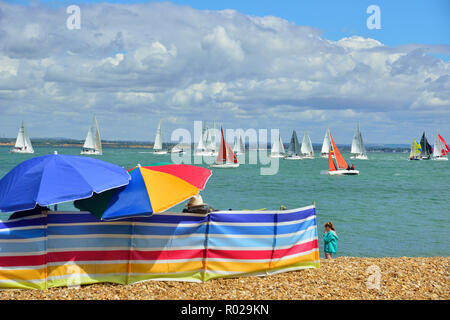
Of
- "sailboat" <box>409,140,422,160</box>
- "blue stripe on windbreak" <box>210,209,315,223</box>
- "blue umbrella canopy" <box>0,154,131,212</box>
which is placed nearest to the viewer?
"blue umbrella canopy" <box>0,154,131,212</box>

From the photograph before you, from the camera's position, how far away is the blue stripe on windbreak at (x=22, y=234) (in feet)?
26.6

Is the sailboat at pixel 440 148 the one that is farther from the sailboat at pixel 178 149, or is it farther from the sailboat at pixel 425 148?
the sailboat at pixel 178 149

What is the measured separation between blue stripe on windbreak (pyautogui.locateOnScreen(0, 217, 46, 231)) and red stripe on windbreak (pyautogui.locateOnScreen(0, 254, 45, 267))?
0.56 metres

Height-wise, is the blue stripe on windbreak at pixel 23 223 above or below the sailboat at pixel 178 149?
below

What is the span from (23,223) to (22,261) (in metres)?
0.68

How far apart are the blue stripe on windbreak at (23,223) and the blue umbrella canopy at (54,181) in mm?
389

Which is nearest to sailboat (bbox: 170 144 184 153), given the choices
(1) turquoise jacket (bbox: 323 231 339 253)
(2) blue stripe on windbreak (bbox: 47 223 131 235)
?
(1) turquoise jacket (bbox: 323 231 339 253)

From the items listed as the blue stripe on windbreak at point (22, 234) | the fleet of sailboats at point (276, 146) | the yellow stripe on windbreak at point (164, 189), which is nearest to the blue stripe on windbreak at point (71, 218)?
the blue stripe on windbreak at point (22, 234)

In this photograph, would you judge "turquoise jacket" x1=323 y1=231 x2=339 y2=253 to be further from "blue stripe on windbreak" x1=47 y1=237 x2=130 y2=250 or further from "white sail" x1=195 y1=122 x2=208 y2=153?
"white sail" x1=195 y1=122 x2=208 y2=153

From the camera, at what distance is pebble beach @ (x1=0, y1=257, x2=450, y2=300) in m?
8.01

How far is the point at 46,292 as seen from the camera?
8.14 meters

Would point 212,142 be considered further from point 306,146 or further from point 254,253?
point 254,253
